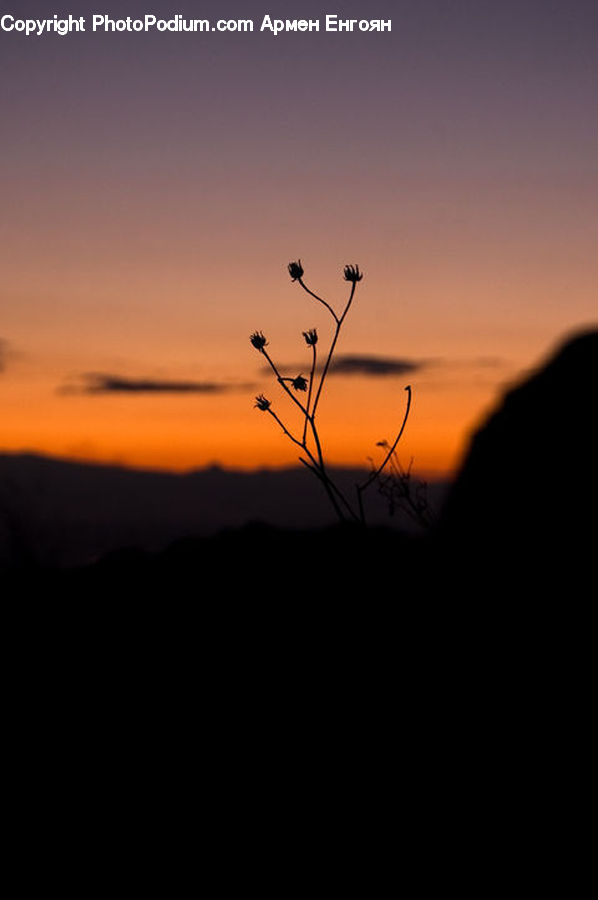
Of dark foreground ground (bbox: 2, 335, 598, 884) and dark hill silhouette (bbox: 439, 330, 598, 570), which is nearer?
dark foreground ground (bbox: 2, 335, 598, 884)

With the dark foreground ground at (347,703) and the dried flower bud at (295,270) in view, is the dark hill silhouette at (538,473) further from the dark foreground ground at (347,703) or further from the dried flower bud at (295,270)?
the dried flower bud at (295,270)

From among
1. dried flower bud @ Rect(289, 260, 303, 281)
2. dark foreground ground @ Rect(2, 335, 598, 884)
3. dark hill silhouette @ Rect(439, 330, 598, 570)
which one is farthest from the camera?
dried flower bud @ Rect(289, 260, 303, 281)

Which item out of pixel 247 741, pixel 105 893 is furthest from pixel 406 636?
pixel 105 893

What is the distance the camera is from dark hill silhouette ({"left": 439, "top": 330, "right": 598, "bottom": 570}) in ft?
10.2

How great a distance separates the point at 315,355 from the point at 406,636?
1.52m

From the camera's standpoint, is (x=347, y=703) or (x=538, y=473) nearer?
(x=538, y=473)

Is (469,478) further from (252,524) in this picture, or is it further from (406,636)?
(252,524)

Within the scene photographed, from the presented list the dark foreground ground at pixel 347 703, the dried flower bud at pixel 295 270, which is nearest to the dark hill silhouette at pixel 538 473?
the dark foreground ground at pixel 347 703

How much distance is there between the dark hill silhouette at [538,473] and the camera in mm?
3113

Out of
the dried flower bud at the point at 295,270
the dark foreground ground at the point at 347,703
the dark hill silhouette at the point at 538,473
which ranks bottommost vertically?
the dark foreground ground at the point at 347,703

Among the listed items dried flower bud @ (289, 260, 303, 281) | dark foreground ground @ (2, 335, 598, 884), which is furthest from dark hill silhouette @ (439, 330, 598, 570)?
dried flower bud @ (289, 260, 303, 281)

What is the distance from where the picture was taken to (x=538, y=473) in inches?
127

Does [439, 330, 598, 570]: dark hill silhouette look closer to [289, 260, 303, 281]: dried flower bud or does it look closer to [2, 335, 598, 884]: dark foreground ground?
[2, 335, 598, 884]: dark foreground ground

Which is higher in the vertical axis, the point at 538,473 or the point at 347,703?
the point at 538,473
